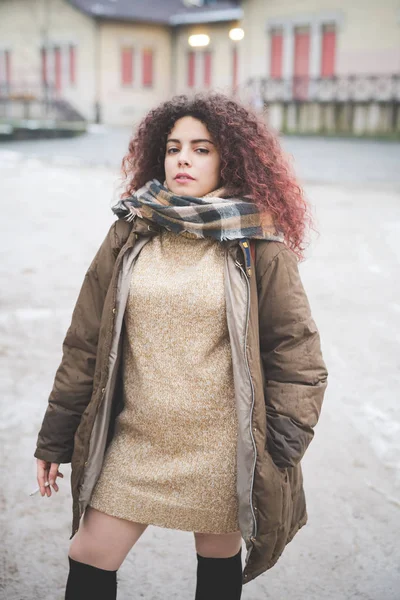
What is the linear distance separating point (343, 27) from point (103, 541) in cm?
2560

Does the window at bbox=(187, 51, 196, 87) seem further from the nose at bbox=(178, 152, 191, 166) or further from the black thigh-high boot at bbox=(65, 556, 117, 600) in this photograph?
the black thigh-high boot at bbox=(65, 556, 117, 600)

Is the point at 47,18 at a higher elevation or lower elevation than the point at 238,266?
higher

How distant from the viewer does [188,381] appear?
2.02 m

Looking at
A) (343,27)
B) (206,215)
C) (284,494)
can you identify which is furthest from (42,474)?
(343,27)

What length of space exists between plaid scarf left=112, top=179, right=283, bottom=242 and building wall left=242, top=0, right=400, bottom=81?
24.7 meters

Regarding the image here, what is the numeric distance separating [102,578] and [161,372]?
61cm

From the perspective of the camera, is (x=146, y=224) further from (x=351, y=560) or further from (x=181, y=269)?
(x=351, y=560)

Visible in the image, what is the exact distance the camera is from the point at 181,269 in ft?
6.74

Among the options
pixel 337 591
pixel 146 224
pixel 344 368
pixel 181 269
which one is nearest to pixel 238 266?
pixel 181 269

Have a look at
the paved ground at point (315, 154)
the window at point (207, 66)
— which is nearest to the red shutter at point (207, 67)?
the window at point (207, 66)

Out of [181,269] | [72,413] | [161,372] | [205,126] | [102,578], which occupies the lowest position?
[102,578]

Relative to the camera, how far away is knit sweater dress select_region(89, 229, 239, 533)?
2.01 m

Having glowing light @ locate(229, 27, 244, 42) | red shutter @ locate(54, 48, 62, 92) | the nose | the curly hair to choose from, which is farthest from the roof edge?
the nose

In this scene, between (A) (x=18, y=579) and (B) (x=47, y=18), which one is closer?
(A) (x=18, y=579)
